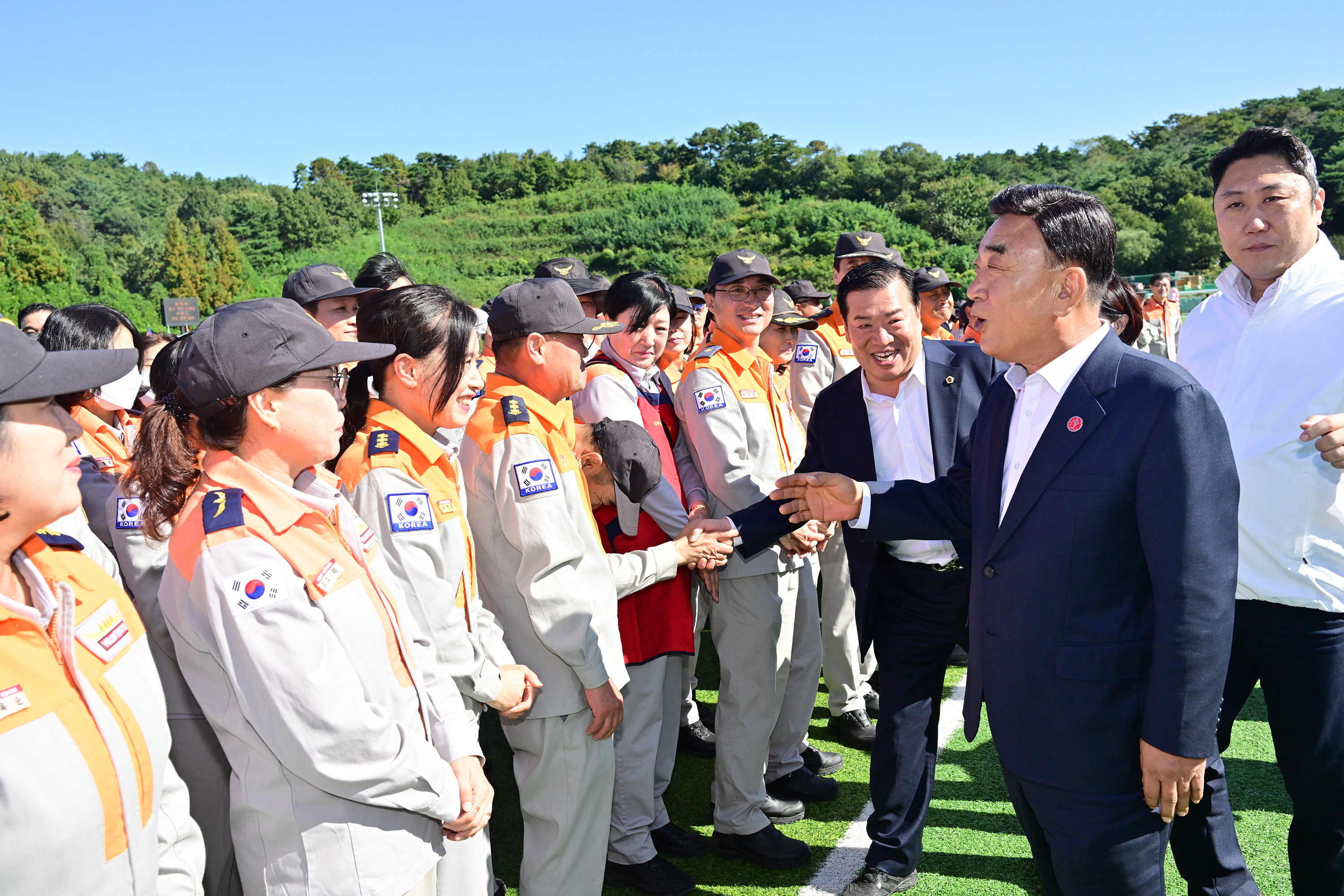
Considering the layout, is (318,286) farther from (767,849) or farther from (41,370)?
(767,849)

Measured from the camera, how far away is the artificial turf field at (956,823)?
10.8 feet

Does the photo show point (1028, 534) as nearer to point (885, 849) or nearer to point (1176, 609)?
point (1176, 609)

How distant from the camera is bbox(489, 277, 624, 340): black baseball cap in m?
2.75

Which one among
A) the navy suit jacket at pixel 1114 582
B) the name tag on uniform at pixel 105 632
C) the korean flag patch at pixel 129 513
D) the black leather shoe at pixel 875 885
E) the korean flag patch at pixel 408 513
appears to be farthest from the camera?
the black leather shoe at pixel 875 885

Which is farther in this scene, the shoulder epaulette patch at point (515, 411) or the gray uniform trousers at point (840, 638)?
the gray uniform trousers at point (840, 638)

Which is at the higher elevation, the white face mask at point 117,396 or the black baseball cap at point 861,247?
the black baseball cap at point 861,247

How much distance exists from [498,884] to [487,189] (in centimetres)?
7233

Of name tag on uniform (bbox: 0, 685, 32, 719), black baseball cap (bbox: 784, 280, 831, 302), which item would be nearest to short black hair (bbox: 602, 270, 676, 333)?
name tag on uniform (bbox: 0, 685, 32, 719)

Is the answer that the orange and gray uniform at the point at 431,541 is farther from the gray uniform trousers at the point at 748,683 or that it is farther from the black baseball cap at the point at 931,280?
the black baseball cap at the point at 931,280

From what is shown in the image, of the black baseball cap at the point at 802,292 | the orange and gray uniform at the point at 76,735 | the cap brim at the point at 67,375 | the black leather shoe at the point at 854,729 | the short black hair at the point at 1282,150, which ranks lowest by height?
the black leather shoe at the point at 854,729

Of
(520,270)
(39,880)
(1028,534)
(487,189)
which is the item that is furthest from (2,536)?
(487,189)

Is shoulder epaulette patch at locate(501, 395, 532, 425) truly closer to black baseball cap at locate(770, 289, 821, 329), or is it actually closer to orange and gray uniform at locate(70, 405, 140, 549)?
orange and gray uniform at locate(70, 405, 140, 549)

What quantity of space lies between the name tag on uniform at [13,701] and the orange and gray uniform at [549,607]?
1.30m

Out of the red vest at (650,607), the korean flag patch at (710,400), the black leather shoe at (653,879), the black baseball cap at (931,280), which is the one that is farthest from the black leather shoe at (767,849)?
the black baseball cap at (931,280)
